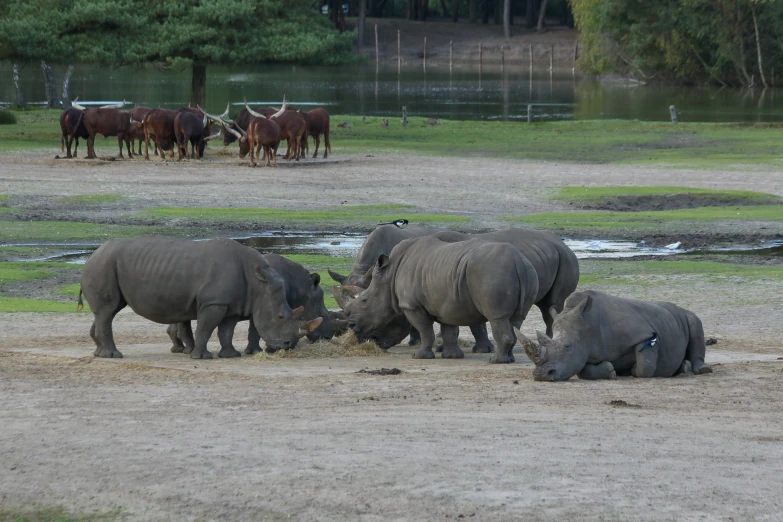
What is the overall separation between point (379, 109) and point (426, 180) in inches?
1226

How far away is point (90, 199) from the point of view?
29594mm

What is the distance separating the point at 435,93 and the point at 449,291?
65.4 meters

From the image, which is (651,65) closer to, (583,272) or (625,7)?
(625,7)

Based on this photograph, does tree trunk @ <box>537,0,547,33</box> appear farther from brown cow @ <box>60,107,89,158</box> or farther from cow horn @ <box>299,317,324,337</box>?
A: cow horn @ <box>299,317,324,337</box>

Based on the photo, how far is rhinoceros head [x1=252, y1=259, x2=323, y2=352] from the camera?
41.8 ft

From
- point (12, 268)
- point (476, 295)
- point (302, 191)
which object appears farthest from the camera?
point (302, 191)

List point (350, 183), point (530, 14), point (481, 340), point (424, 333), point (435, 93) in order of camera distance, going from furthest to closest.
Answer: point (530, 14) < point (435, 93) < point (350, 183) < point (481, 340) < point (424, 333)

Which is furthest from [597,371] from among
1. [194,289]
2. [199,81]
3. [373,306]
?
[199,81]

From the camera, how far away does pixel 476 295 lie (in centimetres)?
1217

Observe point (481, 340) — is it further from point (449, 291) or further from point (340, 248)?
point (340, 248)

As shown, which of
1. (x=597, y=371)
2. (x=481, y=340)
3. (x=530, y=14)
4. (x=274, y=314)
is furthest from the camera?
(x=530, y=14)

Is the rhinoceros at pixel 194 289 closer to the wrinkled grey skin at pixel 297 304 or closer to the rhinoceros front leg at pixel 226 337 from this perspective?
the rhinoceros front leg at pixel 226 337

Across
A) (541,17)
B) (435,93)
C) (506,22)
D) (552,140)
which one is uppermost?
(541,17)

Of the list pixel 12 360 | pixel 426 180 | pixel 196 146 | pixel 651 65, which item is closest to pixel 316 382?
pixel 12 360
